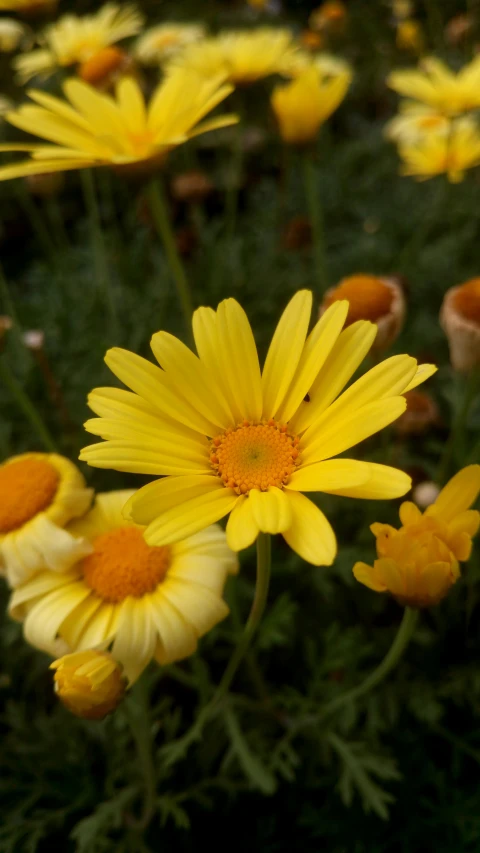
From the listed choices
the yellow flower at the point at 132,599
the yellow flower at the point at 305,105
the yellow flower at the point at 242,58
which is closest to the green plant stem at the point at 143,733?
the yellow flower at the point at 132,599

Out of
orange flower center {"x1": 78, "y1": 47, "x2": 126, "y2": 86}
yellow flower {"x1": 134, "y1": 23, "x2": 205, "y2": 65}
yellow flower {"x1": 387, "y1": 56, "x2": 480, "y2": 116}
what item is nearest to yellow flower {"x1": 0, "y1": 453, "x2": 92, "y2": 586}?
orange flower center {"x1": 78, "y1": 47, "x2": 126, "y2": 86}

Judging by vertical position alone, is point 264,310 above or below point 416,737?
above

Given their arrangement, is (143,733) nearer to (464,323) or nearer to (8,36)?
(464,323)

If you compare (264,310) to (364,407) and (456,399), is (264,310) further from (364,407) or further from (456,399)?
(364,407)

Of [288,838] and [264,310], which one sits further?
[264,310]

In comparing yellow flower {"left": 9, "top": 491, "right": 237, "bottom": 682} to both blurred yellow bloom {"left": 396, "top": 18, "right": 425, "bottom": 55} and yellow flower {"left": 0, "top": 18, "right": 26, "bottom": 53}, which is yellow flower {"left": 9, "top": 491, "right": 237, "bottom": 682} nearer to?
yellow flower {"left": 0, "top": 18, "right": 26, "bottom": 53}

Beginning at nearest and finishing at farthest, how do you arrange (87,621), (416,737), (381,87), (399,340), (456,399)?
(87,621) < (416,737) < (456,399) < (399,340) < (381,87)

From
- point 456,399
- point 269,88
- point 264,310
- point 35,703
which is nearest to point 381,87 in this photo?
point 269,88
